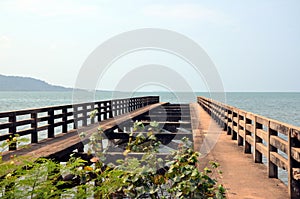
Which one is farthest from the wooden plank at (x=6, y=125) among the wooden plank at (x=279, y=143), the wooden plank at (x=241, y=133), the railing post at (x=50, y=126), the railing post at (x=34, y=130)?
the wooden plank at (x=279, y=143)

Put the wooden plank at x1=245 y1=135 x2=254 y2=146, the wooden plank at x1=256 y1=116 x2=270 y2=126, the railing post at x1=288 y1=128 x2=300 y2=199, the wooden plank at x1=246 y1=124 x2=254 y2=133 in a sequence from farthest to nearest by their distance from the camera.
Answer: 1. the wooden plank at x1=246 y1=124 x2=254 y2=133
2. the wooden plank at x1=245 y1=135 x2=254 y2=146
3. the wooden plank at x1=256 y1=116 x2=270 y2=126
4. the railing post at x1=288 y1=128 x2=300 y2=199

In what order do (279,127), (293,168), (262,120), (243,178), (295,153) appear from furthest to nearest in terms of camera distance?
(262,120) → (243,178) → (279,127) → (293,168) → (295,153)

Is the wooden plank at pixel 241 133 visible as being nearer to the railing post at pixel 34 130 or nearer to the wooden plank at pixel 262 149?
the wooden plank at pixel 262 149

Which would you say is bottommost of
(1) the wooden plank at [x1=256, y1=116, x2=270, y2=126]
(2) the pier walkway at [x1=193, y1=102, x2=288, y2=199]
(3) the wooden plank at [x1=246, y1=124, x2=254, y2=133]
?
(2) the pier walkway at [x1=193, y1=102, x2=288, y2=199]

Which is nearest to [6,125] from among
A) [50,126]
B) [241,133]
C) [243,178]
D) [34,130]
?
[34,130]

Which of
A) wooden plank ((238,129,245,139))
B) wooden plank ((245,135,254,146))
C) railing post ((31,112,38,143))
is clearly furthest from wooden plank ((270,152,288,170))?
railing post ((31,112,38,143))

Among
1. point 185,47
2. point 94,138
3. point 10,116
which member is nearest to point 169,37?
point 185,47

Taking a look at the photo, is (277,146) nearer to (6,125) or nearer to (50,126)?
(6,125)

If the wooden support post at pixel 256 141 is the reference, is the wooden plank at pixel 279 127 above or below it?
above

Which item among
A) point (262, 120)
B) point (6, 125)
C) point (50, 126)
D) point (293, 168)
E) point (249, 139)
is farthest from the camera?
point (50, 126)

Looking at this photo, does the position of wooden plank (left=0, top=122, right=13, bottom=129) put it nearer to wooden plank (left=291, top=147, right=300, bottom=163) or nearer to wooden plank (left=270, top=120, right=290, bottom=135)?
wooden plank (left=270, top=120, right=290, bottom=135)

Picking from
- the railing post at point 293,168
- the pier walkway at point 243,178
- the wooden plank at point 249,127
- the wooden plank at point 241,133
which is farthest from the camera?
the wooden plank at point 241,133

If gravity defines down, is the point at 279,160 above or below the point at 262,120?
below

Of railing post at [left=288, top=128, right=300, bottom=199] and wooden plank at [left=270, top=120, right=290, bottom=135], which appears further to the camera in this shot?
wooden plank at [left=270, top=120, right=290, bottom=135]
